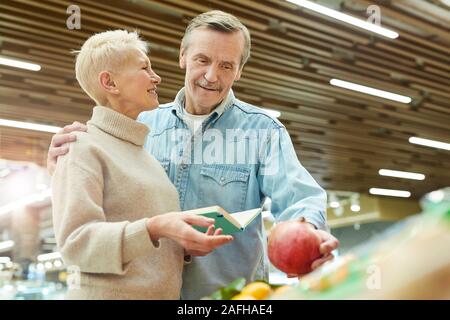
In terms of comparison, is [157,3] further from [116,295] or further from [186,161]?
[116,295]

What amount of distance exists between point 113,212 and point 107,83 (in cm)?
23

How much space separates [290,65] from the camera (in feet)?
14.5

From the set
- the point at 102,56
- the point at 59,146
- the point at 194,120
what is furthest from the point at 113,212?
the point at 194,120

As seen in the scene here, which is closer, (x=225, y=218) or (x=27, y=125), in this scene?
(x=225, y=218)

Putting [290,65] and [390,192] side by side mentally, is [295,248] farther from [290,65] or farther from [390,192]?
[390,192]

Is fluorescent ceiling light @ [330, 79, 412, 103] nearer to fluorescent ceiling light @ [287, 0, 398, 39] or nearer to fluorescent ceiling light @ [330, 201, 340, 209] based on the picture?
fluorescent ceiling light @ [287, 0, 398, 39]

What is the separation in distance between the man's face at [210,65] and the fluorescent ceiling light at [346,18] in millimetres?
2344

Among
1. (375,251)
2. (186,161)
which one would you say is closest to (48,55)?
(186,161)

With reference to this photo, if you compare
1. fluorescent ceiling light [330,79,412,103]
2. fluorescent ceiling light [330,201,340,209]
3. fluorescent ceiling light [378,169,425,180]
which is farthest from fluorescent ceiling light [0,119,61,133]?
fluorescent ceiling light [330,201,340,209]

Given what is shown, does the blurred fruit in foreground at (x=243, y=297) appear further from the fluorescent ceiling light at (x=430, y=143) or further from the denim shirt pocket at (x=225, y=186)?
the fluorescent ceiling light at (x=430, y=143)

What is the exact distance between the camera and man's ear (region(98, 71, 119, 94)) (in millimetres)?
969

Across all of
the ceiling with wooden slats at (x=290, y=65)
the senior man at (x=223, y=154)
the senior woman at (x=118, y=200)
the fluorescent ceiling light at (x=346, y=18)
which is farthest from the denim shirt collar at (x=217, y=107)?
A: the fluorescent ceiling light at (x=346, y=18)

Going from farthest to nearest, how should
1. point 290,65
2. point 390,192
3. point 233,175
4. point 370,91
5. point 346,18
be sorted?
point 390,192 < point 370,91 < point 290,65 < point 346,18 < point 233,175

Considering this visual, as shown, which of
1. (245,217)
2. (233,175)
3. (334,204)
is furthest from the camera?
(334,204)
